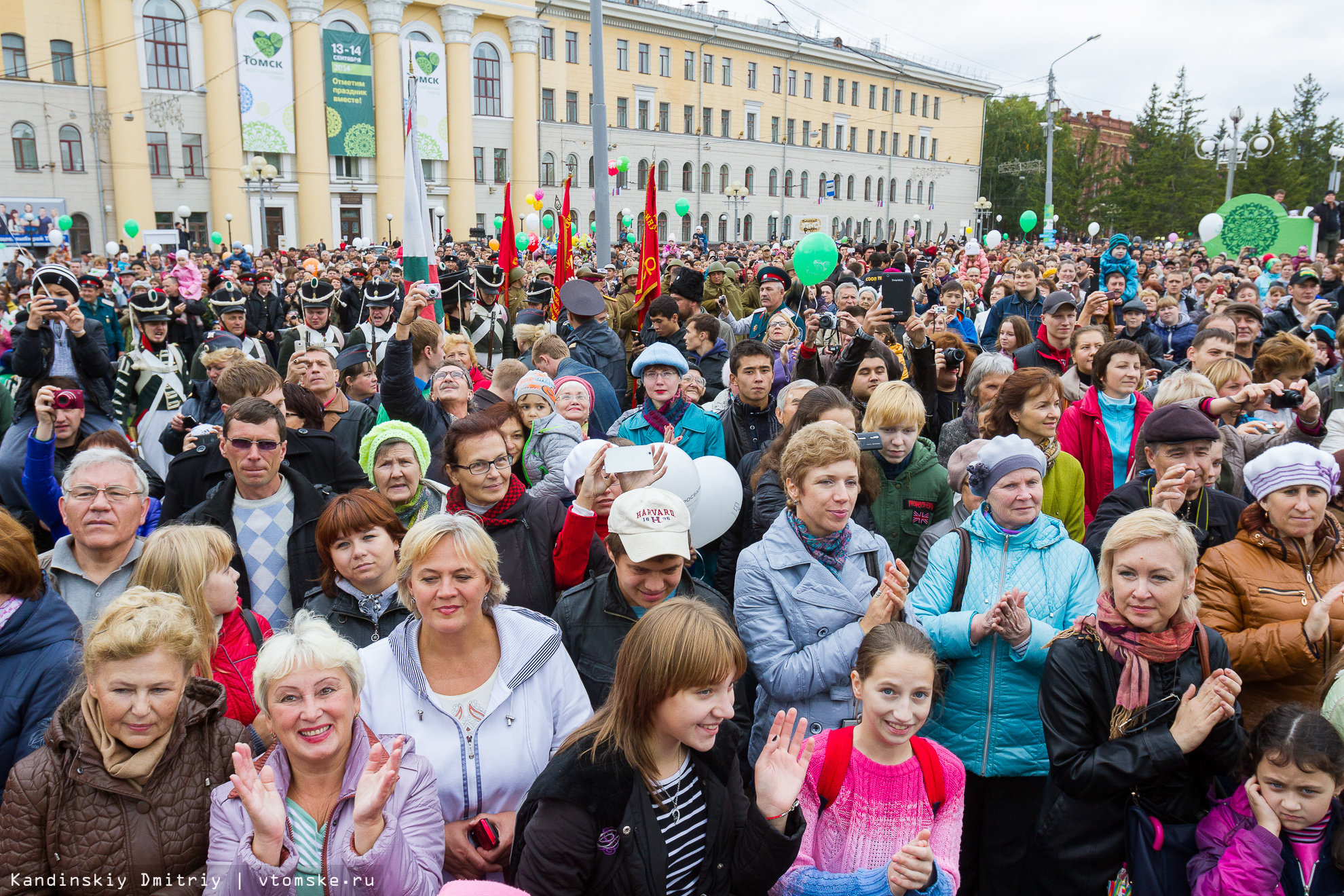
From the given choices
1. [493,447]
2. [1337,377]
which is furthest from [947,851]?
[1337,377]

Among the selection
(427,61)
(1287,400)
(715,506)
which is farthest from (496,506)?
(427,61)

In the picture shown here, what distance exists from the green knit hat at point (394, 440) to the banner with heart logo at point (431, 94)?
40546 millimetres

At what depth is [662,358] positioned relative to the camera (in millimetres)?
4695

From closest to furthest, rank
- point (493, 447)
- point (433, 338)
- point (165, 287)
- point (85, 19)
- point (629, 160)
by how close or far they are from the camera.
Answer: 1. point (493, 447)
2. point (433, 338)
3. point (165, 287)
4. point (85, 19)
5. point (629, 160)

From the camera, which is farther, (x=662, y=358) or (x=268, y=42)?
(x=268, y=42)

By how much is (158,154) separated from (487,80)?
621 inches

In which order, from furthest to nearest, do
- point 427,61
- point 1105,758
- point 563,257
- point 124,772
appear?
point 427,61, point 563,257, point 1105,758, point 124,772

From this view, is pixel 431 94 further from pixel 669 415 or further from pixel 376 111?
pixel 669 415

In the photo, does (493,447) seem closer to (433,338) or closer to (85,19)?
(433,338)

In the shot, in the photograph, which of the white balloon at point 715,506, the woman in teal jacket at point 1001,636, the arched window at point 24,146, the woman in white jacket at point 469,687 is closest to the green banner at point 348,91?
the arched window at point 24,146

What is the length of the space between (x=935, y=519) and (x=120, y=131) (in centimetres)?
4112

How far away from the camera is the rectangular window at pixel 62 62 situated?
3431 centimetres

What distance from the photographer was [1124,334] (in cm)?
832

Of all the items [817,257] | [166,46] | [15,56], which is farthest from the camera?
[166,46]
